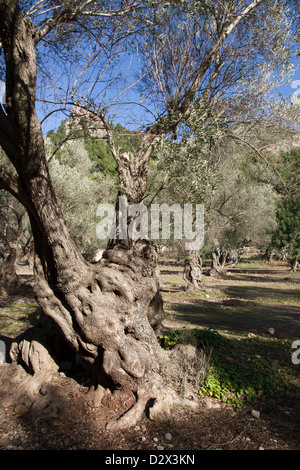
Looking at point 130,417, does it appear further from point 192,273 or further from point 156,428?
point 192,273

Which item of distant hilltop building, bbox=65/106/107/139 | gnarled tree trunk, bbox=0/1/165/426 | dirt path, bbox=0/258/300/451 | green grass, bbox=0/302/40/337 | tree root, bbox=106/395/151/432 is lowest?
green grass, bbox=0/302/40/337

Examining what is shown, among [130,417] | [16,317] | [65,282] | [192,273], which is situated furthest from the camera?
[192,273]

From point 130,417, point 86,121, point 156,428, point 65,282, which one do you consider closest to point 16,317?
point 86,121

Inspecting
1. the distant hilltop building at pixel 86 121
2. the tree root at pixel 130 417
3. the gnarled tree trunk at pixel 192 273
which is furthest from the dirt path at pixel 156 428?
the gnarled tree trunk at pixel 192 273

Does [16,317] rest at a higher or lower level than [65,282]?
lower

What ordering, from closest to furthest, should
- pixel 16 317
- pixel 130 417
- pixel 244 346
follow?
pixel 130 417 < pixel 244 346 < pixel 16 317

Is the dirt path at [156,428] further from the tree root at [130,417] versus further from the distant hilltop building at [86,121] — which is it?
the distant hilltop building at [86,121]

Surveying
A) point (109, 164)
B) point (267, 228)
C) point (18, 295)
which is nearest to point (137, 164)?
point (18, 295)

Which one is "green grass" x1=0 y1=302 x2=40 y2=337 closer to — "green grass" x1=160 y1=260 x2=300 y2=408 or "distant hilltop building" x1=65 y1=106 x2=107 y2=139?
"green grass" x1=160 y1=260 x2=300 y2=408

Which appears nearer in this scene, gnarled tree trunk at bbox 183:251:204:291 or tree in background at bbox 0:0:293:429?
tree in background at bbox 0:0:293:429

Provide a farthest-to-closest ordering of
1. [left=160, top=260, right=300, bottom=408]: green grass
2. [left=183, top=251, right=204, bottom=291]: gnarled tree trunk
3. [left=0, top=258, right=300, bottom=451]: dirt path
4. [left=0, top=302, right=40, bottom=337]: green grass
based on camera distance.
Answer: [left=183, top=251, right=204, bottom=291]: gnarled tree trunk → [left=0, top=302, right=40, bottom=337]: green grass → [left=160, top=260, right=300, bottom=408]: green grass → [left=0, top=258, right=300, bottom=451]: dirt path

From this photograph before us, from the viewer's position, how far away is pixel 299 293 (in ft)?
55.1

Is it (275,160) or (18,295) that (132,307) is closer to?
(275,160)

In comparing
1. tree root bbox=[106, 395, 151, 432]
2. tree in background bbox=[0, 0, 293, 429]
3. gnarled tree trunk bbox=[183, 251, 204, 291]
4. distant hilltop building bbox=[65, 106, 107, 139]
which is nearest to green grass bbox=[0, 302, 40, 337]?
tree in background bbox=[0, 0, 293, 429]
